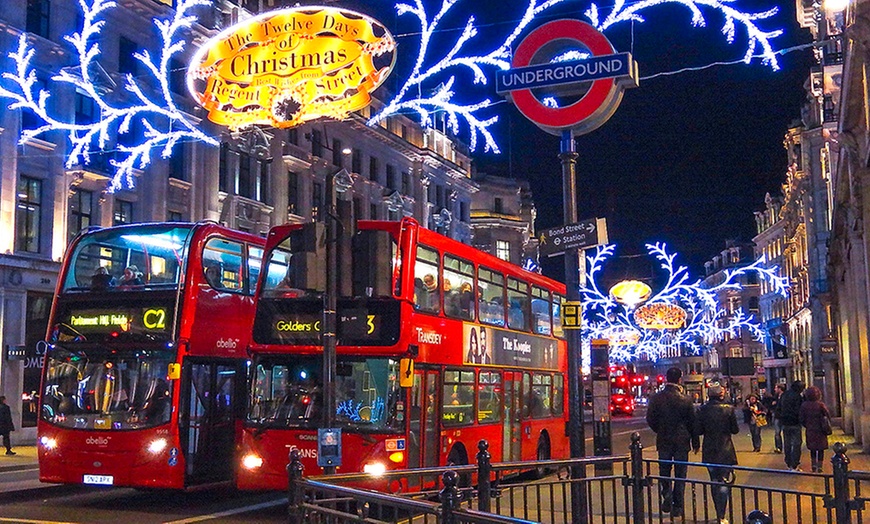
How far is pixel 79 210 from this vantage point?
31078mm

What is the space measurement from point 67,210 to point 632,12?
2234 centimetres

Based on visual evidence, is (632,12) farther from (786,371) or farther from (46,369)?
(786,371)

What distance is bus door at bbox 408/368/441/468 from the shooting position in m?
13.7

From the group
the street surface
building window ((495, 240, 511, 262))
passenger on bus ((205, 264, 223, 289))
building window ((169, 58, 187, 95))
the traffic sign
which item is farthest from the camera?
building window ((495, 240, 511, 262))

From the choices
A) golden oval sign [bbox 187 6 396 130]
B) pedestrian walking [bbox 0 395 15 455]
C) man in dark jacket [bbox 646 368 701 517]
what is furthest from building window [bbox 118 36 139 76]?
man in dark jacket [bbox 646 368 701 517]

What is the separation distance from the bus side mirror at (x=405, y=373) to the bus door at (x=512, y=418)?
4.37m

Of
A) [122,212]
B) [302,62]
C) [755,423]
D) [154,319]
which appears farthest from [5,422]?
[755,423]

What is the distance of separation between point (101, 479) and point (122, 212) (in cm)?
2001

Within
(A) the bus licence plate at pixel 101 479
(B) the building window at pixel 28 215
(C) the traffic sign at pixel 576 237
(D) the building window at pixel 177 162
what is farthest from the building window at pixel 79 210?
(C) the traffic sign at pixel 576 237

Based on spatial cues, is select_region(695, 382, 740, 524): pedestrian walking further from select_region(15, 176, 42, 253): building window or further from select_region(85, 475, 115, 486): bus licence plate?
select_region(15, 176, 42, 253): building window

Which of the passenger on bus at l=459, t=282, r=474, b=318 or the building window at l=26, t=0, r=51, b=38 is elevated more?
the building window at l=26, t=0, r=51, b=38

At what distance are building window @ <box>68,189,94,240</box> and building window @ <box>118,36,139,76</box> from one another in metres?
4.39

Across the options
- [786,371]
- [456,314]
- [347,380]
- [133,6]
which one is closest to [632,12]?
[456,314]

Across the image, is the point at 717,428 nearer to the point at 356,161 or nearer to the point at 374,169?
the point at 356,161
